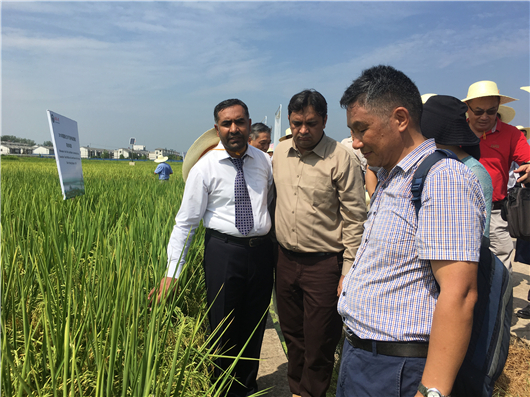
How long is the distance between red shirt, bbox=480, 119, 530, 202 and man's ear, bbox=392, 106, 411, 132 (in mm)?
2222

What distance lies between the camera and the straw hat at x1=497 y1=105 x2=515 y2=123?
338cm

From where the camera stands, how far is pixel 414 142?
41.5 inches

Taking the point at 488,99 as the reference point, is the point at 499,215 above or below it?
below

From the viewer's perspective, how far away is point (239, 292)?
218 cm

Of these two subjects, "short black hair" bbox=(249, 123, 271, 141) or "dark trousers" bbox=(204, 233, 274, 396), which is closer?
"dark trousers" bbox=(204, 233, 274, 396)

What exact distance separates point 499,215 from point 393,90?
2.55 metres

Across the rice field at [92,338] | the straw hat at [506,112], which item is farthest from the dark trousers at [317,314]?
the straw hat at [506,112]

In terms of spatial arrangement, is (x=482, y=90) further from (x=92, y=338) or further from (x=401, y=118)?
(x=92, y=338)

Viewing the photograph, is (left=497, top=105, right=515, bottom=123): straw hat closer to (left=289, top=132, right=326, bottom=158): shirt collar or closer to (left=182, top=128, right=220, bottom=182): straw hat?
(left=289, top=132, right=326, bottom=158): shirt collar

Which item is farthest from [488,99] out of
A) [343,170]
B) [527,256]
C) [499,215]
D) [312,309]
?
[527,256]

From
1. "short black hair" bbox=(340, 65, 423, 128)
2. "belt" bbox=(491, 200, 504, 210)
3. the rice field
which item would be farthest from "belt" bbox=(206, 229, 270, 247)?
"belt" bbox=(491, 200, 504, 210)

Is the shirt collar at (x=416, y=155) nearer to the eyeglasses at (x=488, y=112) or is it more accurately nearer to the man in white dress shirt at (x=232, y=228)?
the man in white dress shirt at (x=232, y=228)

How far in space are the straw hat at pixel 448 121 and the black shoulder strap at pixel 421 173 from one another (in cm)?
62

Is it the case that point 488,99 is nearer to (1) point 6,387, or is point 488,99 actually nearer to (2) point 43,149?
(1) point 6,387
